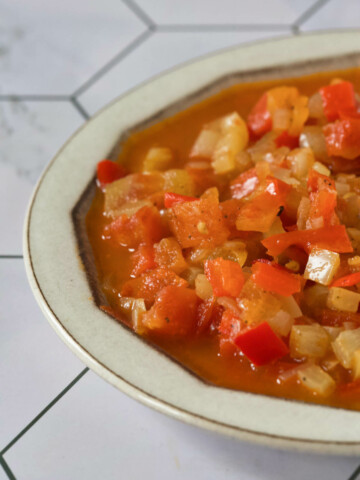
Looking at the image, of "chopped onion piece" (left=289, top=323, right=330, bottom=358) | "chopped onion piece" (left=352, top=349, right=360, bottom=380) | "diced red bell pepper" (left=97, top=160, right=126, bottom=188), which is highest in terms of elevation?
"diced red bell pepper" (left=97, top=160, right=126, bottom=188)

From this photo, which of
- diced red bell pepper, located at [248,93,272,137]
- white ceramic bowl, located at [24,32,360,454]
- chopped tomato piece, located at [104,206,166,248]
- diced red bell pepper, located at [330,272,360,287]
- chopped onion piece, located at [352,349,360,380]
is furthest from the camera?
diced red bell pepper, located at [248,93,272,137]

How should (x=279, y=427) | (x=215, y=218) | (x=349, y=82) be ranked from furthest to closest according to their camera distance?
(x=349, y=82) → (x=215, y=218) → (x=279, y=427)

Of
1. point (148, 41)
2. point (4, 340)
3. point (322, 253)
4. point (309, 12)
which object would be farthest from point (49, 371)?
point (309, 12)

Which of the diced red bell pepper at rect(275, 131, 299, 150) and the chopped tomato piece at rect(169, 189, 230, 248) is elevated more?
the chopped tomato piece at rect(169, 189, 230, 248)

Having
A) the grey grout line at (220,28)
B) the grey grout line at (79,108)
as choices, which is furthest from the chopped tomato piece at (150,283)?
the grey grout line at (220,28)

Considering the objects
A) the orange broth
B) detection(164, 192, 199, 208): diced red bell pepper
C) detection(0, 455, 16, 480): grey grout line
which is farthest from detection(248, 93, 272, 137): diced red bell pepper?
detection(0, 455, 16, 480): grey grout line

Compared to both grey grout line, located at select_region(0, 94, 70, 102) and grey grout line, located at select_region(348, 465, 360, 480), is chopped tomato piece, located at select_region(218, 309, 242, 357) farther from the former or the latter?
grey grout line, located at select_region(0, 94, 70, 102)

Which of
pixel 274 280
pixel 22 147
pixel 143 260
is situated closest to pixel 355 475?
pixel 274 280

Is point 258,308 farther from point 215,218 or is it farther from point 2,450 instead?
point 2,450
